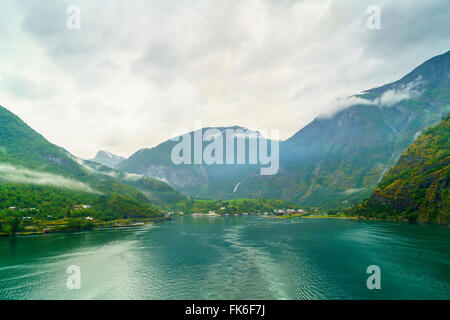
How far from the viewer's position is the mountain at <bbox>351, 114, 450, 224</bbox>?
117188 mm

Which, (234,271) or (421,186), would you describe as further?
(421,186)

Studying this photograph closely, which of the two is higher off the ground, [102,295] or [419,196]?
[419,196]

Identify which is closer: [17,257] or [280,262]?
[280,262]

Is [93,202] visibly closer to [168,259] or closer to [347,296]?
[168,259]

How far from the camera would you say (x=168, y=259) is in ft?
194

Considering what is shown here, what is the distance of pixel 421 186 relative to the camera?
13350 centimetres

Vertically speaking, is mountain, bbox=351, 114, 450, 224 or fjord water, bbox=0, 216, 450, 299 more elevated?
mountain, bbox=351, 114, 450, 224

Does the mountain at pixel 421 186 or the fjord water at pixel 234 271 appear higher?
the mountain at pixel 421 186

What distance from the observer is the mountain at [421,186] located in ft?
384

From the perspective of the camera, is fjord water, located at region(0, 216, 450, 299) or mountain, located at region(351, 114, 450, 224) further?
mountain, located at region(351, 114, 450, 224)
